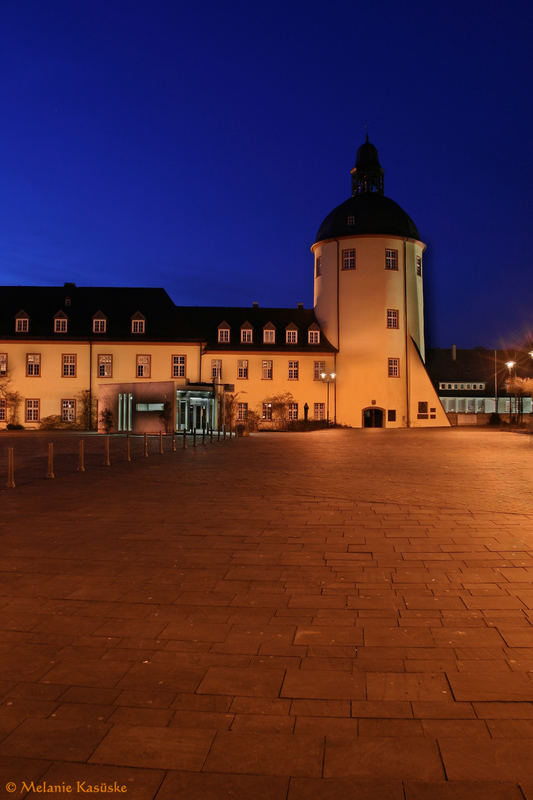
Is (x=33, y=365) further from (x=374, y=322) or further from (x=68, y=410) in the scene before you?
(x=374, y=322)

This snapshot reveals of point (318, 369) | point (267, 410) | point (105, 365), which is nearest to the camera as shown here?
point (105, 365)

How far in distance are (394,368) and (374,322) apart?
463cm

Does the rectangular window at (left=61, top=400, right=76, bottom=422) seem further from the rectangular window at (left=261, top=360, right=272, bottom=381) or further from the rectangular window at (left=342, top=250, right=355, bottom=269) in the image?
the rectangular window at (left=342, top=250, right=355, bottom=269)

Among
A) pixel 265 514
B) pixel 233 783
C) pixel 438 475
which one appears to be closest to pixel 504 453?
pixel 438 475

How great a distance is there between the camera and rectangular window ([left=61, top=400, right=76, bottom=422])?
60.2 metres

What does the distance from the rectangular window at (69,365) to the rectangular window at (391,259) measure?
98.6ft

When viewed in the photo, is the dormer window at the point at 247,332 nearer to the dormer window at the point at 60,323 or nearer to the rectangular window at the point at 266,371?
the rectangular window at the point at 266,371

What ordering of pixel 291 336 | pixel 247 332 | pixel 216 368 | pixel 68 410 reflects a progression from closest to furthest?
pixel 68 410
pixel 216 368
pixel 291 336
pixel 247 332

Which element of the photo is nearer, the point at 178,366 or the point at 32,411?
the point at 32,411

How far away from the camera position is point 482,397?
9600 centimetres

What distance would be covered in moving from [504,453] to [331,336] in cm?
3910

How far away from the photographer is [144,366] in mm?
61219

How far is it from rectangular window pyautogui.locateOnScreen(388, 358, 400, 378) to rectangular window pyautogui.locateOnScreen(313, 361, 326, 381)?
6.07 meters

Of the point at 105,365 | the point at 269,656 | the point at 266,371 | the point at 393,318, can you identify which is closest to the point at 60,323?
the point at 105,365
